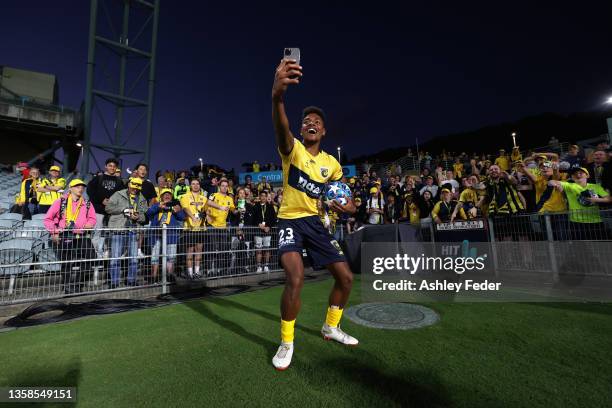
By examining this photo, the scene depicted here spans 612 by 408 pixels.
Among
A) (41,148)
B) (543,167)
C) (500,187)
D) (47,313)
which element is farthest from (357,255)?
(41,148)

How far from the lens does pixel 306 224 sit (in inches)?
125

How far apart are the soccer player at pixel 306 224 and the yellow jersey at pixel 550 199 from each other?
5654 millimetres

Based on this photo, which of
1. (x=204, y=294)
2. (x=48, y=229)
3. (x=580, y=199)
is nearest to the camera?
(x=48, y=229)

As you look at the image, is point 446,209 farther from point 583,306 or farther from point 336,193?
point 336,193

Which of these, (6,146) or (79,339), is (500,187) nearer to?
(79,339)

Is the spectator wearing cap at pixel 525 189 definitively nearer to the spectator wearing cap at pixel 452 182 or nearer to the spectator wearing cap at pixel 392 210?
the spectator wearing cap at pixel 452 182

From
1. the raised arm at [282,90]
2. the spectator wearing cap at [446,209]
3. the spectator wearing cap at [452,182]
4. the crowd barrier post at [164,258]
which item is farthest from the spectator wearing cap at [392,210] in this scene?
the raised arm at [282,90]

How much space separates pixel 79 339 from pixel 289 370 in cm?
276

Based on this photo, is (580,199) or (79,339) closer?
(79,339)

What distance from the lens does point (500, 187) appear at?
7.18 metres

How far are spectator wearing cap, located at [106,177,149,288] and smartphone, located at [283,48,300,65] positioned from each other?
453 cm

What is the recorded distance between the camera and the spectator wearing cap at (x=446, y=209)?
8250 mm

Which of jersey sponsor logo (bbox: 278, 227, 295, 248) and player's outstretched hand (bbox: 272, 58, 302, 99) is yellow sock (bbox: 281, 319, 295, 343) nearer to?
jersey sponsor logo (bbox: 278, 227, 295, 248)

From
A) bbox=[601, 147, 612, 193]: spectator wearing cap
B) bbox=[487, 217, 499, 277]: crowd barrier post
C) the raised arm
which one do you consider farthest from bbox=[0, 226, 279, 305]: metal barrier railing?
bbox=[601, 147, 612, 193]: spectator wearing cap
